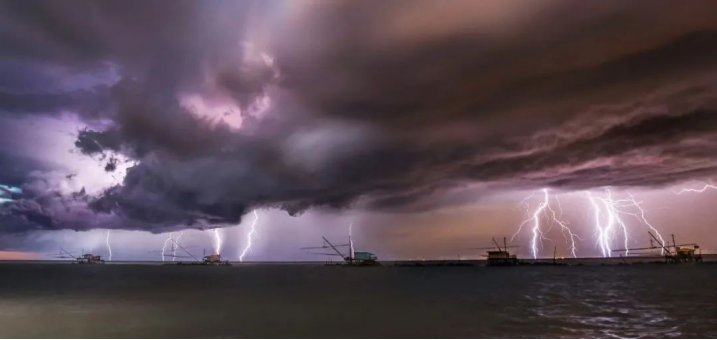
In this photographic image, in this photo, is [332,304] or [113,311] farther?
[332,304]

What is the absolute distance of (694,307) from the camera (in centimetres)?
5412

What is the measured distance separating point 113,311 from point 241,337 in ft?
94.8

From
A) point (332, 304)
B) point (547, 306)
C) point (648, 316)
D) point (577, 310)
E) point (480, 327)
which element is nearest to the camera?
point (480, 327)

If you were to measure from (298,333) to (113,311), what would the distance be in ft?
104

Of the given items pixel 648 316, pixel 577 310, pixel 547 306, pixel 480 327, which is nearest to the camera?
pixel 480 327

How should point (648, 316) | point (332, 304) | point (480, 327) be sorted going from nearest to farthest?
point (480, 327) < point (648, 316) < point (332, 304)

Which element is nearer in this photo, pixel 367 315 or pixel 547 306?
pixel 367 315

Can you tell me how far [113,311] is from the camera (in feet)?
180

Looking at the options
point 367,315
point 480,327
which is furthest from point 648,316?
point 367,315

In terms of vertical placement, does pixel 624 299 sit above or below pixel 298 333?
below

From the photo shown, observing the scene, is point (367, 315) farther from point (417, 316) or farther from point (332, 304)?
point (332, 304)

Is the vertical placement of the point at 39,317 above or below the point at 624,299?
above

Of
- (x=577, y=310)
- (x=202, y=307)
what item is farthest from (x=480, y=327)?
(x=202, y=307)

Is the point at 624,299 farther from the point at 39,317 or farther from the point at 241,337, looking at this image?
the point at 39,317
